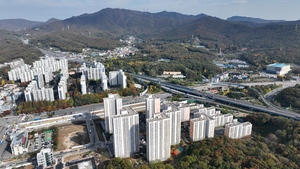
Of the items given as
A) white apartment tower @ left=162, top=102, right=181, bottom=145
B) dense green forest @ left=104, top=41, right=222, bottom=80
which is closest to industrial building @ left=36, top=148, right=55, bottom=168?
white apartment tower @ left=162, top=102, right=181, bottom=145

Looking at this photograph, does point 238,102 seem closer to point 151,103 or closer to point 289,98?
point 289,98

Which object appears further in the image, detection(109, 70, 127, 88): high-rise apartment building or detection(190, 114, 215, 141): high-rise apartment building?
detection(109, 70, 127, 88): high-rise apartment building

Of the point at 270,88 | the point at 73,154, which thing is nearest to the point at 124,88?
the point at 73,154

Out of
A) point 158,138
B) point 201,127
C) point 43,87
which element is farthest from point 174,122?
point 43,87

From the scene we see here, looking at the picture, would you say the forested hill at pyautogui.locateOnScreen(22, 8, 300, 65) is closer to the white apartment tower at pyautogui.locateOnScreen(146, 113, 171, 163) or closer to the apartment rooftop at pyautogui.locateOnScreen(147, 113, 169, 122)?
the apartment rooftop at pyautogui.locateOnScreen(147, 113, 169, 122)

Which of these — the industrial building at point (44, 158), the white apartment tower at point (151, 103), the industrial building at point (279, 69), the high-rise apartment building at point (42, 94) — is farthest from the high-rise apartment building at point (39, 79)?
the industrial building at point (279, 69)

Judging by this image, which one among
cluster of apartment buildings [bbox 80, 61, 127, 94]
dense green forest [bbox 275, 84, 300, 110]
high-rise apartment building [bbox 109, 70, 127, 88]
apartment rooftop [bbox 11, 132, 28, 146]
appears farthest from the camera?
high-rise apartment building [bbox 109, 70, 127, 88]
